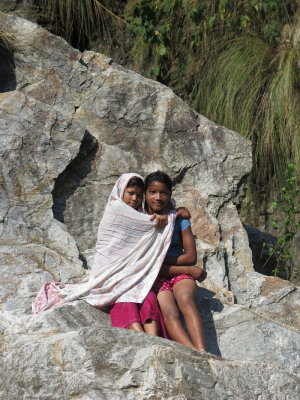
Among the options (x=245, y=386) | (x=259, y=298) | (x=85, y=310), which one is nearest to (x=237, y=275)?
(x=259, y=298)

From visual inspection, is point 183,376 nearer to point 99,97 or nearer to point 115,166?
point 115,166

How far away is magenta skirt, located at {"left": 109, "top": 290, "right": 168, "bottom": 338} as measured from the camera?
440 centimetres

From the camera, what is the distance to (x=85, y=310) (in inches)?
175

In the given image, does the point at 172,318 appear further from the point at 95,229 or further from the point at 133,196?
the point at 95,229

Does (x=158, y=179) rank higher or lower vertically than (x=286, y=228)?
higher

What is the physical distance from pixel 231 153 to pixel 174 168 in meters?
0.38

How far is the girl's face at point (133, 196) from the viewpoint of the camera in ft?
15.9

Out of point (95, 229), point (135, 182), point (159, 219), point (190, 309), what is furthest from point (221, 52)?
point (190, 309)

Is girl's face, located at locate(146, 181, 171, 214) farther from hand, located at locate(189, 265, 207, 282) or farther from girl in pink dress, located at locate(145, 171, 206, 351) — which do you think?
hand, located at locate(189, 265, 207, 282)

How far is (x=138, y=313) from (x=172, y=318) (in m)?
0.16

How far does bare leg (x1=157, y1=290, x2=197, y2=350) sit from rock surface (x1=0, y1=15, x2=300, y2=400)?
0.98 ft

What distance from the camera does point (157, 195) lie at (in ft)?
15.7

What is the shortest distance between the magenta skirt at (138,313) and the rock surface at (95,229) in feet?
0.32

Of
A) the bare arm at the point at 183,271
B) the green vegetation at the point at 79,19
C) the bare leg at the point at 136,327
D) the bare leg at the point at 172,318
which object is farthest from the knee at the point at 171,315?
the green vegetation at the point at 79,19
